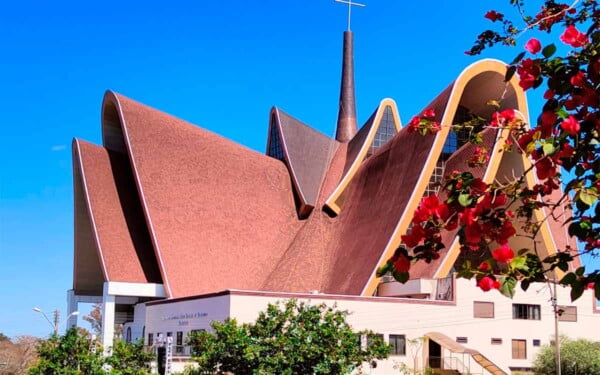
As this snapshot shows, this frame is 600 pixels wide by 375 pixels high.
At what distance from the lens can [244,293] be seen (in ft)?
111

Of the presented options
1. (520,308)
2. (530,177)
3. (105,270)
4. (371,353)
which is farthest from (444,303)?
(105,270)

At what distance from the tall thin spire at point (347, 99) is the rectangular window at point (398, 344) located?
73.4 ft

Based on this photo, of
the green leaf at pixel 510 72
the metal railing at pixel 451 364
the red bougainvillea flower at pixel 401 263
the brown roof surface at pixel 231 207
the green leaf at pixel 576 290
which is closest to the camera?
the green leaf at pixel 576 290

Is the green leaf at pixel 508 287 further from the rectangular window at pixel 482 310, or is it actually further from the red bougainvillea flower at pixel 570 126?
the rectangular window at pixel 482 310

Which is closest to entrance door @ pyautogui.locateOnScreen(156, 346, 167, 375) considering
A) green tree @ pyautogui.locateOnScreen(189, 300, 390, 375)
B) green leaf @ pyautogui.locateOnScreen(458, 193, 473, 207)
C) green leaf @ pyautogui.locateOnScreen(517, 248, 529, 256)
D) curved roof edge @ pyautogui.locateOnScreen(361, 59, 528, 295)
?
green tree @ pyautogui.locateOnScreen(189, 300, 390, 375)

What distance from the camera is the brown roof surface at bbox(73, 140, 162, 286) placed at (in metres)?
41.3

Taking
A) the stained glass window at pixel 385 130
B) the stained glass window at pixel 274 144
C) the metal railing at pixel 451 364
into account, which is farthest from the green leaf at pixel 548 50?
the stained glass window at pixel 274 144

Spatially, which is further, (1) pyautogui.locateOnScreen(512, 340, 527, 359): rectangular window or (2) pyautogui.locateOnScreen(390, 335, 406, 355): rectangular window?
(1) pyautogui.locateOnScreen(512, 340, 527, 359): rectangular window

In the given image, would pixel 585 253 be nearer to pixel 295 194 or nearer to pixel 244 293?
pixel 244 293

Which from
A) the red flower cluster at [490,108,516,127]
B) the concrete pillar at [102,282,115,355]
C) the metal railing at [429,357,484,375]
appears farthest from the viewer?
the concrete pillar at [102,282,115,355]

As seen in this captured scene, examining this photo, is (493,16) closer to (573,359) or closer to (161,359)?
(161,359)

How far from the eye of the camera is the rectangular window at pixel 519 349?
125 feet

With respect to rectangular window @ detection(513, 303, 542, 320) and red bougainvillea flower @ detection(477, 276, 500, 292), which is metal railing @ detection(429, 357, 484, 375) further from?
red bougainvillea flower @ detection(477, 276, 500, 292)

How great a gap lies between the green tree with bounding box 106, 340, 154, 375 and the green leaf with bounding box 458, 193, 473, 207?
1780 centimetres
